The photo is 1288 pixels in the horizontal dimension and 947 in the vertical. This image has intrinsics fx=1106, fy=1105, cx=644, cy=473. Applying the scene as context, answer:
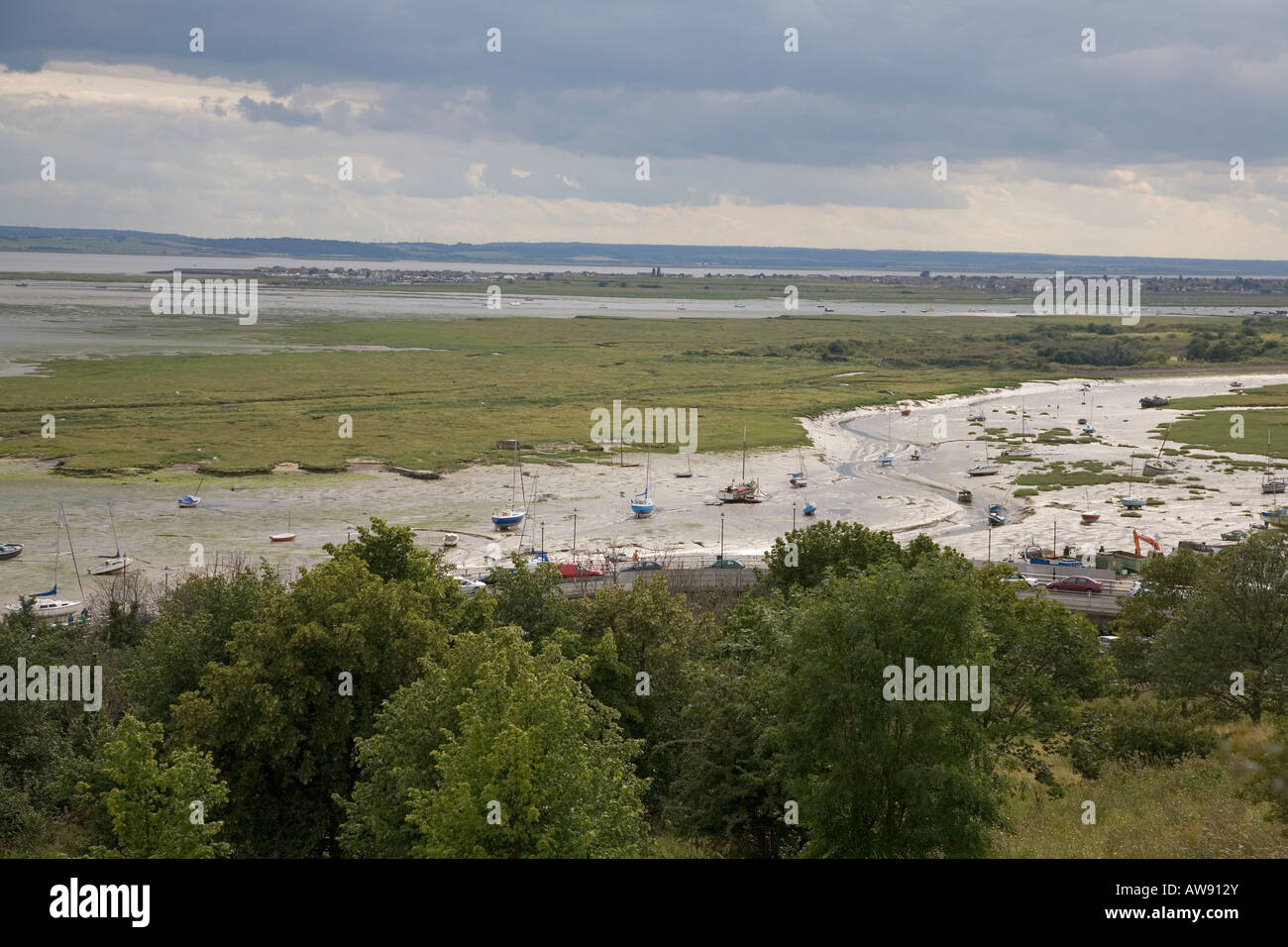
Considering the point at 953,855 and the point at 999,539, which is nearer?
the point at 953,855

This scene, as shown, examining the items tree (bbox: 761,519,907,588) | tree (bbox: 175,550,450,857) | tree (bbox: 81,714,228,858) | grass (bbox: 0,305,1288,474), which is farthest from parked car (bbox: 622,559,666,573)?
tree (bbox: 81,714,228,858)

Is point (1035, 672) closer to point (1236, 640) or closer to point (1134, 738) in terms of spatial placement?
point (1134, 738)

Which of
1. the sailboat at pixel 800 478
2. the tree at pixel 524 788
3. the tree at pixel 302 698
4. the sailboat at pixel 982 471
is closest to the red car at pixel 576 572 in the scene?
the tree at pixel 302 698

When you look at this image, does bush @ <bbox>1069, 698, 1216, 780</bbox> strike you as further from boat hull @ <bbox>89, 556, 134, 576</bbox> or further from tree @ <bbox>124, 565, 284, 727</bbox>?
boat hull @ <bbox>89, 556, 134, 576</bbox>

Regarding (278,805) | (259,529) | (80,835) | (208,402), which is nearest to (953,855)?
(278,805)
